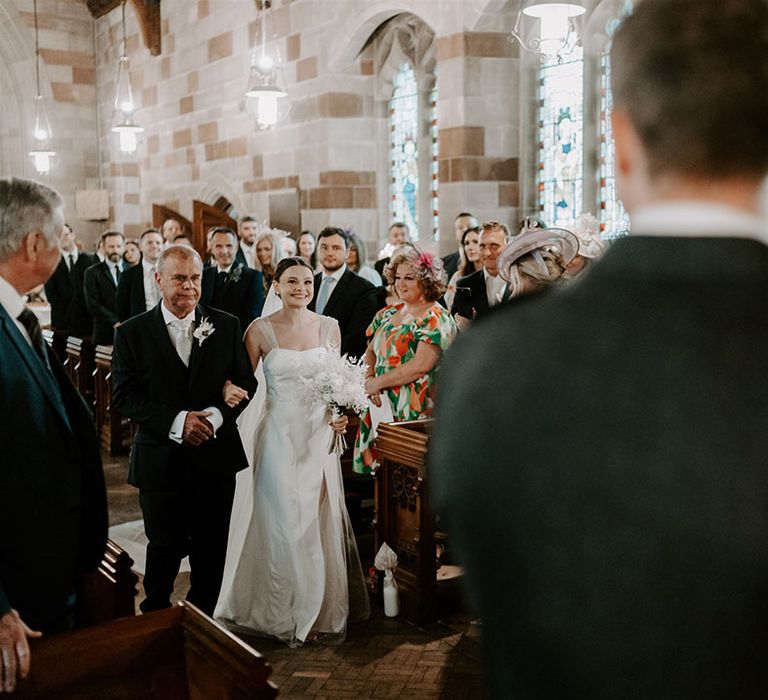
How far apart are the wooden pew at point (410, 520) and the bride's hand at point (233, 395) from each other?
813 mm

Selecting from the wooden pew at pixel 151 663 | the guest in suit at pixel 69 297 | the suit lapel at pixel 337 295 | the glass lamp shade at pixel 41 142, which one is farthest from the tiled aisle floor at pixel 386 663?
the glass lamp shade at pixel 41 142

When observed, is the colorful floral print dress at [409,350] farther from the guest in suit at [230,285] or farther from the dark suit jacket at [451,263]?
the dark suit jacket at [451,263]

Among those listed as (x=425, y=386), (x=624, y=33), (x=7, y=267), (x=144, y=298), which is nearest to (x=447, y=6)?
(x=144, y=298)

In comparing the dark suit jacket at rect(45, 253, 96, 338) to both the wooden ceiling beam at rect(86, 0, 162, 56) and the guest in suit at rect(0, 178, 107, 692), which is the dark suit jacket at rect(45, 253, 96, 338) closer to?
the wooden ceiling beam at rect(86, 0, 162, 56)

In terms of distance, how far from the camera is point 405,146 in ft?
34.2

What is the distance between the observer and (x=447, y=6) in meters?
8.41

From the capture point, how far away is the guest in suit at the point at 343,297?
243 inches

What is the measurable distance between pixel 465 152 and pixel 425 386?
4.38 m

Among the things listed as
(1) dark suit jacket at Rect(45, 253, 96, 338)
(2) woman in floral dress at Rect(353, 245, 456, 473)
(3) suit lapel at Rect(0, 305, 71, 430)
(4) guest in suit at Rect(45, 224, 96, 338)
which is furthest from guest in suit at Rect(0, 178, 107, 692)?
(1) dark suit jacket at Rect(45, 253, 96, 338)

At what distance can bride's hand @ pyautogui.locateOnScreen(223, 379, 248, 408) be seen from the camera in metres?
3.80

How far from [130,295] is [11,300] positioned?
225 inches

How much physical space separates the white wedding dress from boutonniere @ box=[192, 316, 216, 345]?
45 centimetres

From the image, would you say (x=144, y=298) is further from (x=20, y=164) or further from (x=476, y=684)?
(x=20, y=164)

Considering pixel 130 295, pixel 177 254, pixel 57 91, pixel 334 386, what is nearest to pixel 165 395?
pixel 177 254
